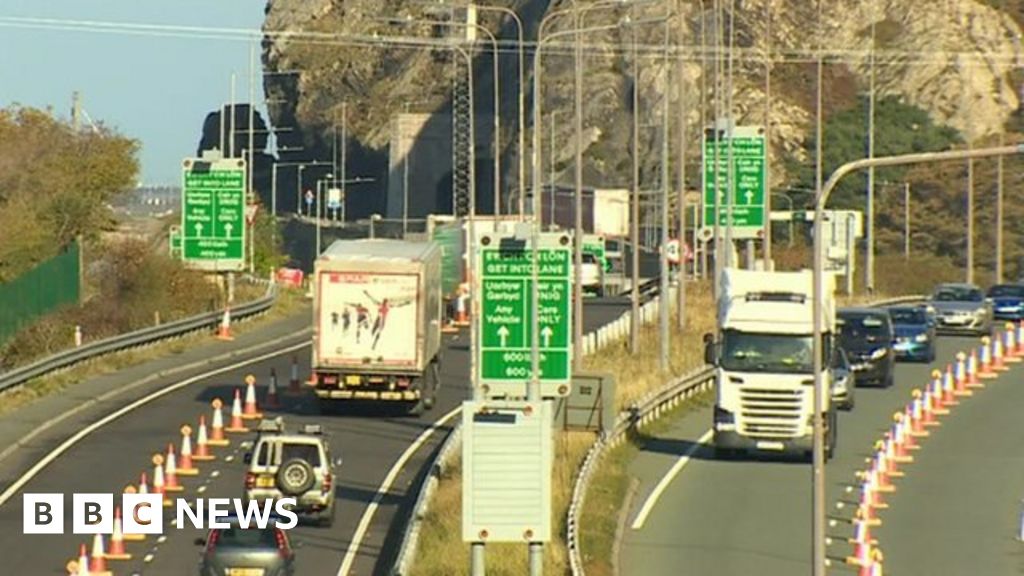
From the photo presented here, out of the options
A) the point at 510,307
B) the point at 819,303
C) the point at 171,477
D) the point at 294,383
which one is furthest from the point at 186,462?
the point at 819,303

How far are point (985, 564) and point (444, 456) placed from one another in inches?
389

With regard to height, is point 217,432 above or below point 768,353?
below

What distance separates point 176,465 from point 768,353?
36.4 ft

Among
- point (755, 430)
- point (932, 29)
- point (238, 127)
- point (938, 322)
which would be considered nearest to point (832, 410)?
point (755, 430)

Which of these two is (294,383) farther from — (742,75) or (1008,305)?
(742,75)

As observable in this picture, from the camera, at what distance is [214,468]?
43.2 metres

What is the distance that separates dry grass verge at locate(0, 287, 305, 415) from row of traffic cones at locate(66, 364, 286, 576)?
3.92 meters

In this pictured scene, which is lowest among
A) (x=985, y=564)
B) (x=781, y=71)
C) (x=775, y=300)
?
(x=985, y=564)

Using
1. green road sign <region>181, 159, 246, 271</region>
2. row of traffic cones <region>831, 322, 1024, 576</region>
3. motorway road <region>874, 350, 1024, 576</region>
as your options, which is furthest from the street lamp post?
green road sign <region>181, 159, 246, 271</region>

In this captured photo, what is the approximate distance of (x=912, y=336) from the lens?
66000 millimetres

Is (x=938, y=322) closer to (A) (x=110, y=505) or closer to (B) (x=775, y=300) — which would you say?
(B) (x=775, y=300)

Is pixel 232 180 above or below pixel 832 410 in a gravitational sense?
above

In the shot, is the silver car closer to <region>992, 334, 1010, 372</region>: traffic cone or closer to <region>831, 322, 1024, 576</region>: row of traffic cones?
<region>831, 322, 1024, 576</region>: row of traffic cones

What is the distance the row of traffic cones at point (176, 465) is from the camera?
108 ft
